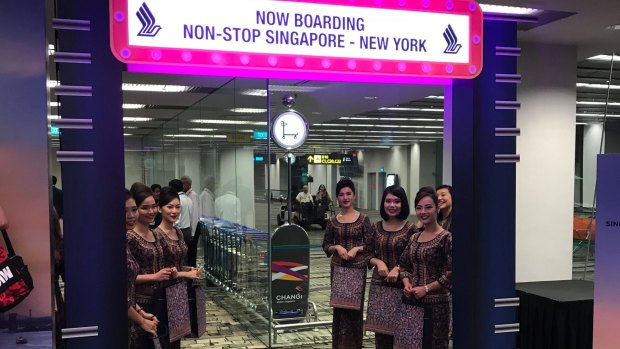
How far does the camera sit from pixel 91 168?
79.4 inches

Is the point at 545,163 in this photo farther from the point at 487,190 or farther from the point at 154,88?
the point at 154,88

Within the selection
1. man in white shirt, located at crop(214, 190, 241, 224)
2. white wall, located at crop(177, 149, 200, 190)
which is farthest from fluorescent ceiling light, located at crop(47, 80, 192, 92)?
white wall, located at crop(177, 149, 200, 190)

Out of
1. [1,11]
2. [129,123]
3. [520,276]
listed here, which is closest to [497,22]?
[1,11]

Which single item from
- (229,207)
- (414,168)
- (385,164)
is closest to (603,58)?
(229,207)

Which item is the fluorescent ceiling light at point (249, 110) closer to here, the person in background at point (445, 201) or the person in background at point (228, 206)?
the person in background at point (228, 206)

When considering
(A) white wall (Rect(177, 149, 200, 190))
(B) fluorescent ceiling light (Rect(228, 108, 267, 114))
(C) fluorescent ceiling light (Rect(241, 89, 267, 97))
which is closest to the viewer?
(C) fluorescent ceiling light (Rect(241, 89, 267, 97))

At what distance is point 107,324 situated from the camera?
2074 mm

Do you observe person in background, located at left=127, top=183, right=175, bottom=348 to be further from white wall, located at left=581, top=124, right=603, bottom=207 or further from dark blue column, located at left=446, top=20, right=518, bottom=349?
white wall, located at left=581, top=124, right=603, bottom=207

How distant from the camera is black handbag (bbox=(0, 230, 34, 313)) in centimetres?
210

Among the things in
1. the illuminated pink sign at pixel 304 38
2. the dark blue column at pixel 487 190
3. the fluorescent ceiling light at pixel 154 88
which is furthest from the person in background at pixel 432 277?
the fluorescent ceiling light at pixel 154 88

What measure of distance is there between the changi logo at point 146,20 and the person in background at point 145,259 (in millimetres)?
1320

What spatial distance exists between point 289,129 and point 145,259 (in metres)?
2.92

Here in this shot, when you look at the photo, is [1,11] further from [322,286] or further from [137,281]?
[322,286]

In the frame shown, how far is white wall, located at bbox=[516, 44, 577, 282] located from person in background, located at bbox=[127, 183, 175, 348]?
3351 mm
